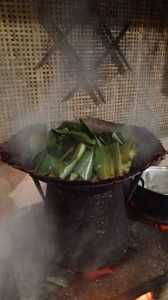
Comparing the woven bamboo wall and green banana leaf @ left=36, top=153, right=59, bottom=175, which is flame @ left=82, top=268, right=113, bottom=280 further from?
the woven bamboo wall

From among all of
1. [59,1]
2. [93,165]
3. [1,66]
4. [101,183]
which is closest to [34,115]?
[1,66]

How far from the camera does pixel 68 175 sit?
175 centimetres

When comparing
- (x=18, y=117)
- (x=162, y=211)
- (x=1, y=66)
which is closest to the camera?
(x=162, y=211)

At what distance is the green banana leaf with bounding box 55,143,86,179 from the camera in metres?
1.72

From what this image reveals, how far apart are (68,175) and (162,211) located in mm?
1406

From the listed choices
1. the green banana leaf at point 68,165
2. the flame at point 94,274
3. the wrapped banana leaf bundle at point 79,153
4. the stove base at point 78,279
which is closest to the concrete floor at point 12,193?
the stove base at point 78,279

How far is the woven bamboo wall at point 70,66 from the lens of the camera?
302cm

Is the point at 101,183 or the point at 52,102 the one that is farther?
the point at 52,102

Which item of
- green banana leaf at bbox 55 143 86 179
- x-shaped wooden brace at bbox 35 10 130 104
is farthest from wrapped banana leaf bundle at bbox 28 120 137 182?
x-shaped wooden brace at bbox 35 10 130 104

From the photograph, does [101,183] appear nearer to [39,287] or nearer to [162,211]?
[39,287]

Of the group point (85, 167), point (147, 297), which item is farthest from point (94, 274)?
point (85, 167)

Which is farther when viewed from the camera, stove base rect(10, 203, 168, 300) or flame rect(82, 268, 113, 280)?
flame rect(82, 268, 113, 280)

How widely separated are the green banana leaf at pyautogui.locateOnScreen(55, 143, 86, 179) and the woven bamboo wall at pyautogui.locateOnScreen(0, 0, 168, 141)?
1.76m

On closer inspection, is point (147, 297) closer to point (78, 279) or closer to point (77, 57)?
point (78, 279)
